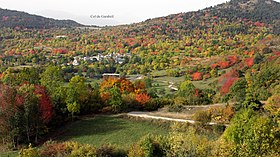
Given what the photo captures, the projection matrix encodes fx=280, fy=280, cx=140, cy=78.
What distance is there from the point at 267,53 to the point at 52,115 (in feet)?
216

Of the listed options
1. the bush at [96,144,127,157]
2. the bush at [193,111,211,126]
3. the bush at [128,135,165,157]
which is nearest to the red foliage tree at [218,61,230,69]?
the bush at [193,111,211,126]

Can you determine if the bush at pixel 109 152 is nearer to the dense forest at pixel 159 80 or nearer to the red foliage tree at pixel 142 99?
the dense forest at pixel 159 80

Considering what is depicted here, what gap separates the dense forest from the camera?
19844 millimetres

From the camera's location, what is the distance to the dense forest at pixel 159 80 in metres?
19.8

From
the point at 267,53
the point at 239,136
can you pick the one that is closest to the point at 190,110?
the point at 239,136

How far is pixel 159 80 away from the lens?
7806 cm

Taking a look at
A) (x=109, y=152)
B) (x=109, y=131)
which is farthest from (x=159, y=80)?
(x=109, y=152)

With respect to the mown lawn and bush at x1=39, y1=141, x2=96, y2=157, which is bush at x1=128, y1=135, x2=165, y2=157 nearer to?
bush at x1=39, y1=141, x2=96, y2=157

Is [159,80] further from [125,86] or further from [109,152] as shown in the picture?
[109,152]

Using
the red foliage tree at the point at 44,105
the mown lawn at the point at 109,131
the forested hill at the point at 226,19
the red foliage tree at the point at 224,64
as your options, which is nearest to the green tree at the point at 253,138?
the mown lawn at the point at 109,131

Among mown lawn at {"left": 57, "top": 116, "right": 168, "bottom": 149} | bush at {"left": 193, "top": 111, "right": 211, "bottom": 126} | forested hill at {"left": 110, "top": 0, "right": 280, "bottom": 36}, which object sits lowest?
mown lawn at {"left": 57, "top": 116, "right": 168, "bottom": 149}

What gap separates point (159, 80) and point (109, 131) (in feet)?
165

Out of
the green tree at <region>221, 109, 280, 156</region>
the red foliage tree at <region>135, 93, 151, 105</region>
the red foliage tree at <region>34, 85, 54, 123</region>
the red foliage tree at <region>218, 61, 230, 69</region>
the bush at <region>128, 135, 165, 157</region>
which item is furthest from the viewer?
the red foliage tree at <region>218, 61, 230, 69</region>

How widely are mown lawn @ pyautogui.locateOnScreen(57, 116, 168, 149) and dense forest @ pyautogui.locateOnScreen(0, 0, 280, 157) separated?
1.96 meters
